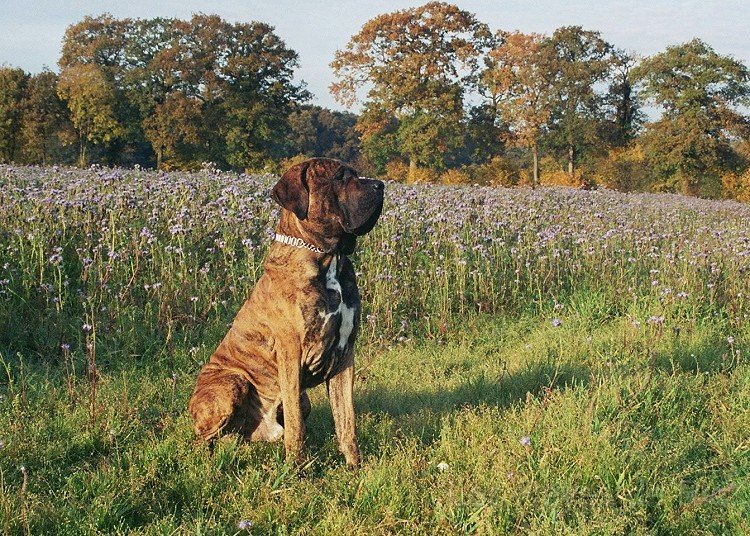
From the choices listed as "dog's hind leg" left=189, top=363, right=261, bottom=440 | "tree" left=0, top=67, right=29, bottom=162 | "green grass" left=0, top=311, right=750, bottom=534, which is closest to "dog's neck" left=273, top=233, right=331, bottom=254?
"dog's hind leg" left=189, top=363, right=261, bottom=440

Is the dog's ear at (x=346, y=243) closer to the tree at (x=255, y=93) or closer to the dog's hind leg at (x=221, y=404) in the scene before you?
the dog's hind leg at (x=221, y=404)

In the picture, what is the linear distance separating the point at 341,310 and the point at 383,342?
296cm

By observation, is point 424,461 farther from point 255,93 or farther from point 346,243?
point 255,93

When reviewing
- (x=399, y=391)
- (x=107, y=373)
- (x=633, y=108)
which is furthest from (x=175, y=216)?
(x=633, y=108)

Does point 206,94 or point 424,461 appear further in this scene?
point 206,94

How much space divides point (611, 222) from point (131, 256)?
7.30 meters

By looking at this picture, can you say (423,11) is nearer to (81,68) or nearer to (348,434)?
(81,68)

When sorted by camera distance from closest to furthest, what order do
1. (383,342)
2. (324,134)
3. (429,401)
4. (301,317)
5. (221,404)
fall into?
(301,317) < (221,404) < (429,401) < (383,342) < (324,134)

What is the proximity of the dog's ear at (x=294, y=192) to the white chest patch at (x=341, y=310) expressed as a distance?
0.34 meters

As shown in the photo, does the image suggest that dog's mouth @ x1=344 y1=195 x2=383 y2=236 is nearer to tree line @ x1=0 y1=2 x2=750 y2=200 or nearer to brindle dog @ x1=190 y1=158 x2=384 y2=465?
brindle dog @ x1=190 y1=158 x2=384 y2=465

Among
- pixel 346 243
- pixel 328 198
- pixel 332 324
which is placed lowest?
pixel 332 324

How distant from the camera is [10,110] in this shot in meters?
47.1

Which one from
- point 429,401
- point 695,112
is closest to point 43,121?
point 695,112

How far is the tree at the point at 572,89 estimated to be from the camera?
167 feet
